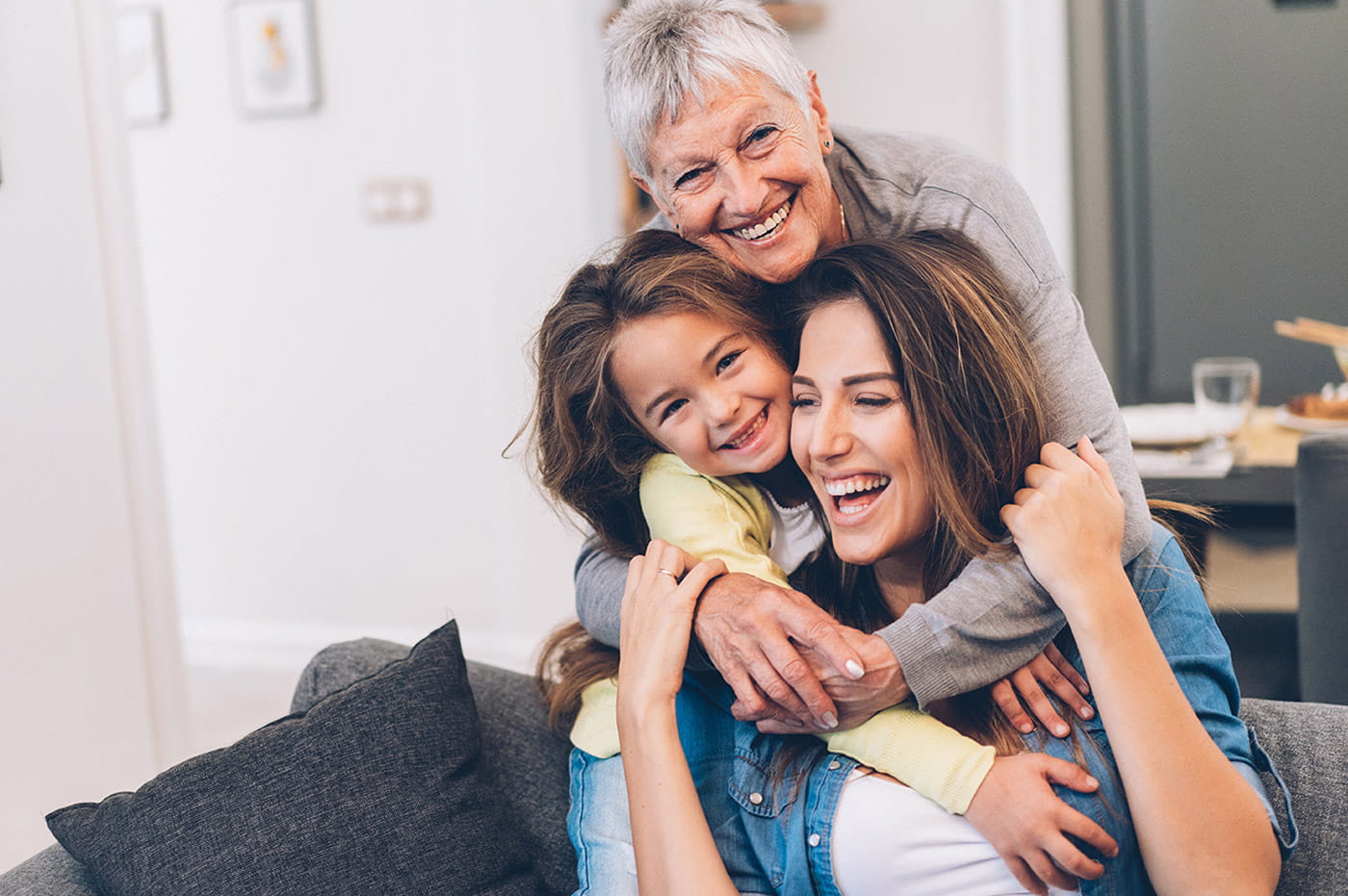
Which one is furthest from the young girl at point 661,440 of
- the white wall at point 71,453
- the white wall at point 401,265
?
the white wall at point 401,265

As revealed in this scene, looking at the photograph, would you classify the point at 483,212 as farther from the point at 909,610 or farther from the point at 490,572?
the point at 909,610

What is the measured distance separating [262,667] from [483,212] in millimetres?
1572

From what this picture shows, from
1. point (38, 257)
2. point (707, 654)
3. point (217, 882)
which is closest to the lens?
point (217, 882)

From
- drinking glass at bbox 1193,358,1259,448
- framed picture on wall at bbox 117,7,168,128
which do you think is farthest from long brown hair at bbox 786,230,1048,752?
framed picture on wall at bbox 117,7,168,128

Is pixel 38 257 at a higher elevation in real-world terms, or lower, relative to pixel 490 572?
higher

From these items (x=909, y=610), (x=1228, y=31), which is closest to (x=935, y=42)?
(x=1228, y=31)

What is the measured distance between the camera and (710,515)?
4.74 feet

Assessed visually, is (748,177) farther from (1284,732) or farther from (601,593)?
(1284,732)

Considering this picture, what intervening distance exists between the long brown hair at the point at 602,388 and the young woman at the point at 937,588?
0.38 feet

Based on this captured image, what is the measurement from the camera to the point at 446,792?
→ 4.43 feet

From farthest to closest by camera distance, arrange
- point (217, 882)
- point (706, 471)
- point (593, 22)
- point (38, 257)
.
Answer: point (593, 22), point (38, 257), point (706, 471), point (217, 882)

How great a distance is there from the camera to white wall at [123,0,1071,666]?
3461mm

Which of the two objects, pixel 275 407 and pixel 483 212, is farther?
pixel 275 407

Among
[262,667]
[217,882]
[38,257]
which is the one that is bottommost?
[262,667]
